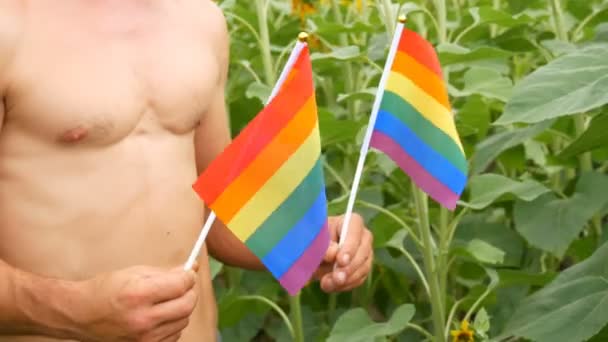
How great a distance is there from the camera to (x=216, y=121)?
68.4 inches

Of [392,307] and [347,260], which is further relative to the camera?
[392,307]

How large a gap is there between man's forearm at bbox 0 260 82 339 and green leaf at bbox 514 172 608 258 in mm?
1141

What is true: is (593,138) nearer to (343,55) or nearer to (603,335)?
(603,335)

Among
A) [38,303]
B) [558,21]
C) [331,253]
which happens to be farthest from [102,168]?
[558,21]

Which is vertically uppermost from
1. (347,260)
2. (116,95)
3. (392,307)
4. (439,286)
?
(116,95)

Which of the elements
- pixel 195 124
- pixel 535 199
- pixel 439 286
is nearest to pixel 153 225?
pixel 195 124

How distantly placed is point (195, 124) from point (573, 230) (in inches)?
37.9

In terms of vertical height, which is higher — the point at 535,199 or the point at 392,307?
the point at 535,199

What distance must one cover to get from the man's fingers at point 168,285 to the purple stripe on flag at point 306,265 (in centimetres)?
16

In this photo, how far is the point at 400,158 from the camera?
1698mm

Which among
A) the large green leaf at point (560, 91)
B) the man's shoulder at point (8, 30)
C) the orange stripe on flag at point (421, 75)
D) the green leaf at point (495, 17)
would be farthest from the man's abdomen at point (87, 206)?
the green leaf at point (495, 17)

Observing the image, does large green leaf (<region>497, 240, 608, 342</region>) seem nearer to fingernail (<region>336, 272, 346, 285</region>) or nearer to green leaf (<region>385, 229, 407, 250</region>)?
green leaf (<region>385, 229, 407, 250</region>)

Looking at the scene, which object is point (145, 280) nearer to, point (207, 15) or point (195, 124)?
point (195, 124)

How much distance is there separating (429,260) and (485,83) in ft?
1.23
